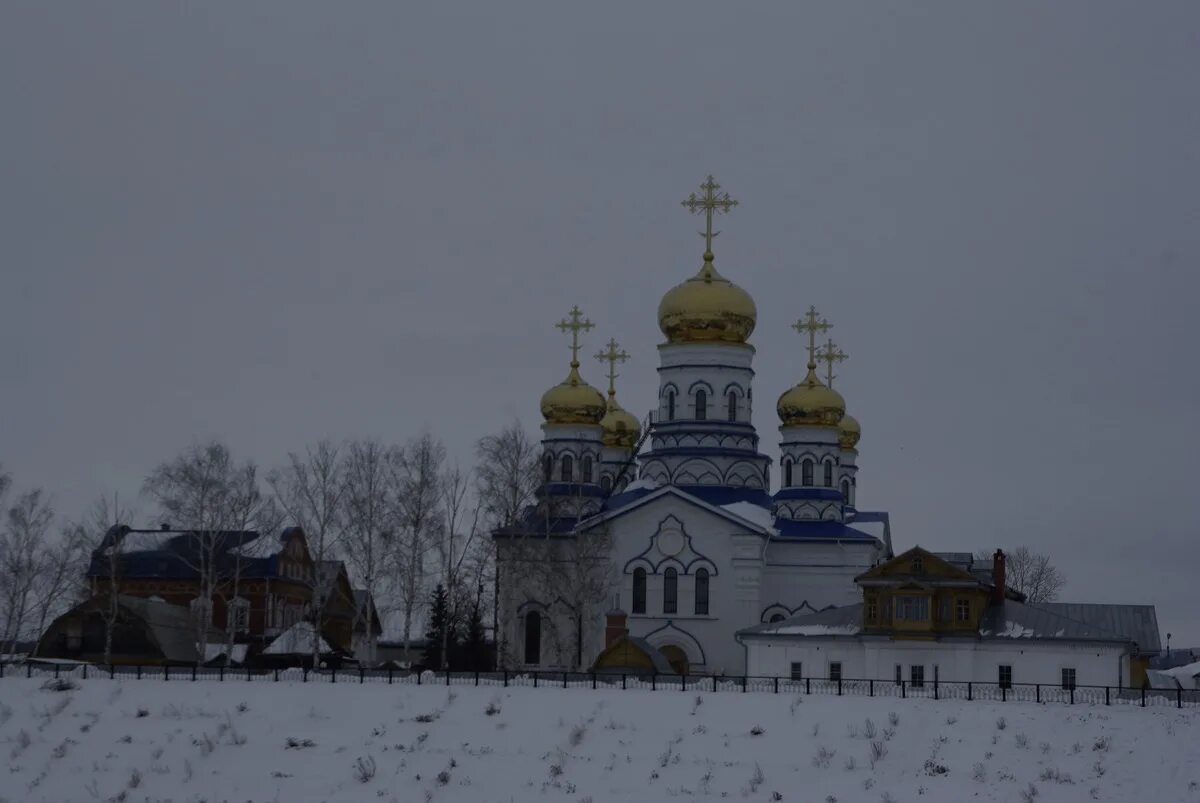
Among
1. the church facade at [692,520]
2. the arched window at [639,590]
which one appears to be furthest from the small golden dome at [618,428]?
the arched window at [639,590]

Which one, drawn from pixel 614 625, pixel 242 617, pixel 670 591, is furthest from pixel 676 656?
pixel 242 617

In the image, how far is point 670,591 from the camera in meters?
57.6

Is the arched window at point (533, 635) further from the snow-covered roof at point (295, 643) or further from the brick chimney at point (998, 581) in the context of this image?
the brick chimney at point (998, 581)

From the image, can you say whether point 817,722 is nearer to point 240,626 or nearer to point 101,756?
point 101,756

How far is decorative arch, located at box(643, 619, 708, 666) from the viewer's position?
5678cm

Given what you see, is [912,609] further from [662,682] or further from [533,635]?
[533,635]

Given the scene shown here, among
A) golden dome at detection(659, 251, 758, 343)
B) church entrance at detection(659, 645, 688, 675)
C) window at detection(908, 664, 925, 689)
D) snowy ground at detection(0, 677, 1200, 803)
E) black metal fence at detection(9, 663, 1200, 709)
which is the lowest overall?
snowy ground at detection(0, 677, 1200, 803)

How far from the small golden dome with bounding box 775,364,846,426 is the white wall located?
12.8m

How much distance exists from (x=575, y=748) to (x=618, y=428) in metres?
34.2

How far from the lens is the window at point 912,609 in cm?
4947

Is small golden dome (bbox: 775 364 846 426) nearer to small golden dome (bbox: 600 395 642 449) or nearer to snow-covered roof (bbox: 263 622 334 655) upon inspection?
small golden dome (bbox: 600 395 642 449)

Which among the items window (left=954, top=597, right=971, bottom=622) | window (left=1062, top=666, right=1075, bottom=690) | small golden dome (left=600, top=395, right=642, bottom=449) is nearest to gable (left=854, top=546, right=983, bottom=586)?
window (left=954, top=597, right=971, bottom=622)

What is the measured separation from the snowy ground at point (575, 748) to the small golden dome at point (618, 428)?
29340mm

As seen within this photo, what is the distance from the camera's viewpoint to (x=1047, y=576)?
300 ft
